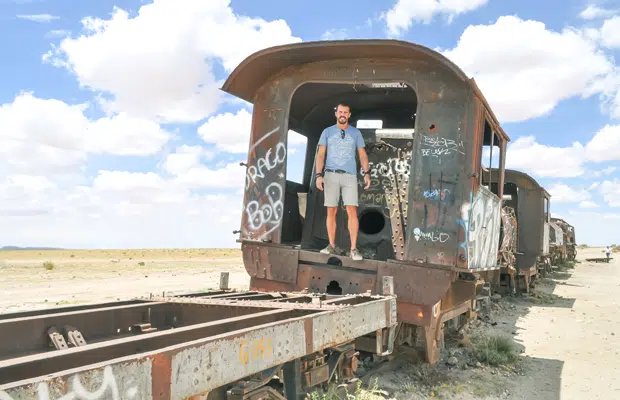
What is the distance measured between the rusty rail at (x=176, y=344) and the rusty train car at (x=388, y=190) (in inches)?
47.7

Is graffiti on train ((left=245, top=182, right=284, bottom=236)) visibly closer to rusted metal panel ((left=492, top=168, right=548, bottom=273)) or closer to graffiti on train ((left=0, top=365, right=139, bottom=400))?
graffiti on train ((left=0, top=365, right=139, bottom=400))

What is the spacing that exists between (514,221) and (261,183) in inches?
467

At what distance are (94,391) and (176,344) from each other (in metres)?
0.78

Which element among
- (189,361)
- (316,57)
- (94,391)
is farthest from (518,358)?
(94,391)

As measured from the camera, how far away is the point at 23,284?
19.0 metres

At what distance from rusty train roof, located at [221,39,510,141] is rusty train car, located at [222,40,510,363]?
14 mm

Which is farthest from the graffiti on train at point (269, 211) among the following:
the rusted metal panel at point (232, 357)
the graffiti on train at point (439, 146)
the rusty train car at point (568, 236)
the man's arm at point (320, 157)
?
the rusty train car at point (568, 236)

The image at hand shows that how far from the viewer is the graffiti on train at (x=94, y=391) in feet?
6.70

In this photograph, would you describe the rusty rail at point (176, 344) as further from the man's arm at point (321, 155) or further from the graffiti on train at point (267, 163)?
the graffiti on train at point (267, 163)

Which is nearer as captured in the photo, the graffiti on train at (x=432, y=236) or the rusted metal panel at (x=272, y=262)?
the graffiti on train at (x=432, y=236)

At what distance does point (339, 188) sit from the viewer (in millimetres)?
7383

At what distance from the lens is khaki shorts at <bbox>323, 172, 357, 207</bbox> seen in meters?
7.27

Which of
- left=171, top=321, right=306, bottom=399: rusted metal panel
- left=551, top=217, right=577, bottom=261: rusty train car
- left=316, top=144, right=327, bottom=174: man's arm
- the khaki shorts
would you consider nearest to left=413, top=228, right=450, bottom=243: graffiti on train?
the khaki shorts

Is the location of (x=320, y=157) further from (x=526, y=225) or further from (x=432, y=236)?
(x=526, y=225)
